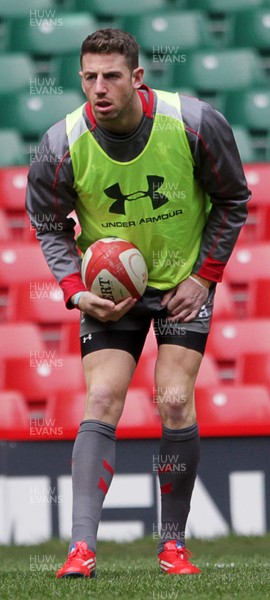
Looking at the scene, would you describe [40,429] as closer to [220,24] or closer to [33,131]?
[33,131]

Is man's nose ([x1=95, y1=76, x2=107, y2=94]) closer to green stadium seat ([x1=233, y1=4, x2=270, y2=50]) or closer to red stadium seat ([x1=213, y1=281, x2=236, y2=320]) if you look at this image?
red stadium seat ([x1=213, y1=281, x2=236, y2=320])

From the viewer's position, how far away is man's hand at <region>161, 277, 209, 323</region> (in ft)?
12.1

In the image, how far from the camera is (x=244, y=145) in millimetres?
7328

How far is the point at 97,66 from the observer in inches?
133

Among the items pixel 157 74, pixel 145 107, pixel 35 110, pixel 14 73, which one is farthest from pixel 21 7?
pixel 145 107

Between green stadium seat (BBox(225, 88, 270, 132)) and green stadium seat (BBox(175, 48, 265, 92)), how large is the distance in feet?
0.46

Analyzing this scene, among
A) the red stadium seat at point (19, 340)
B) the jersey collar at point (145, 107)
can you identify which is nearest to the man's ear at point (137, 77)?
the jersey collar at point (145, 107)

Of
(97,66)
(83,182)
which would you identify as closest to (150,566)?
(83,182)

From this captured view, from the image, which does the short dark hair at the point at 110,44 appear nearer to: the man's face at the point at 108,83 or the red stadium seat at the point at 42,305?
the man's face at the point at 108,83

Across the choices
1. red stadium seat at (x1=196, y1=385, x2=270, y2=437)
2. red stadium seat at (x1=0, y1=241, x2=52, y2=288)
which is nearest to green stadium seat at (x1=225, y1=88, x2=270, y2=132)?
red stadium seat at (x1=0, y1=241, x2=52, y2=288)

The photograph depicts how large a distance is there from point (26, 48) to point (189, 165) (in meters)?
4.66

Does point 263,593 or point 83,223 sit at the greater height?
point 83,223

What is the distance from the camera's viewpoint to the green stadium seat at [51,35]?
7.97m

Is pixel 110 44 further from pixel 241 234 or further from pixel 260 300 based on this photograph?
pixel 241 234
